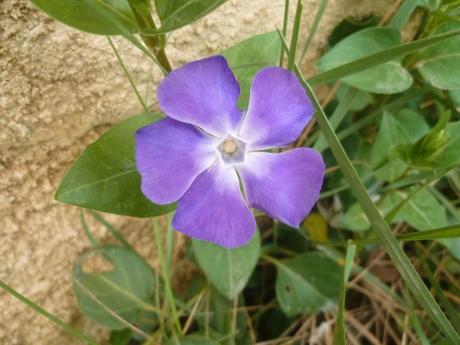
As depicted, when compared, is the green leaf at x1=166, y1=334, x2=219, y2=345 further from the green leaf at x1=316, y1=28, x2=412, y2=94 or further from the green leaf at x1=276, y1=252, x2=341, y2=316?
the green leaf at x1=316, y1=28, x2=412, y2=94

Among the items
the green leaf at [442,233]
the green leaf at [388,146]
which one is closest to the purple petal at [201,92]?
the green leaf at [442,233]

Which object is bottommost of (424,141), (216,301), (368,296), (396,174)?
(368,296)

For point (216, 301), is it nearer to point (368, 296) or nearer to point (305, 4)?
point (368, 296)

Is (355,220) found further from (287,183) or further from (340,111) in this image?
(287,183)

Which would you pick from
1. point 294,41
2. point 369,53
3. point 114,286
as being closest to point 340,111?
point 369,53

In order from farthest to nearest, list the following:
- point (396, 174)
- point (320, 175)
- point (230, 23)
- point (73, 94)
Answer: point (396, 174)
point (230, 23)
point (73, 94)
point (320, 175)

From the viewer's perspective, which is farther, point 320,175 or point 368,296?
point 368,296

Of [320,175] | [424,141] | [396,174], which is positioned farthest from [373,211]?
[396,174]
